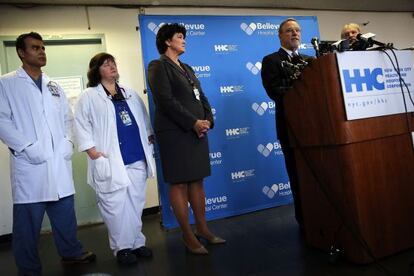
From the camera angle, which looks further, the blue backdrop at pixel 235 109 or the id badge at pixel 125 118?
the blue backdrop at pixel 235 109

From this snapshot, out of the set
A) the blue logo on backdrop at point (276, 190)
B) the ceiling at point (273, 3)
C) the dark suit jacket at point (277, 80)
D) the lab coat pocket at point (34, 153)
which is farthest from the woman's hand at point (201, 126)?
the ceiling at point (273, 3)

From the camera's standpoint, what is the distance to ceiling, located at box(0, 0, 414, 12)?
3496 mm

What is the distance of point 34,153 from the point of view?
6.81 feet

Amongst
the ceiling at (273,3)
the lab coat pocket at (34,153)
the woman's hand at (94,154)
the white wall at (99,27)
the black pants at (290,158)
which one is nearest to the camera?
the lab coat pocket at (34,153)

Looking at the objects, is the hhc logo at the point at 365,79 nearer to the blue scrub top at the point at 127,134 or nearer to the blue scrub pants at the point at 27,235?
the blue scrub top at the point at 127,134

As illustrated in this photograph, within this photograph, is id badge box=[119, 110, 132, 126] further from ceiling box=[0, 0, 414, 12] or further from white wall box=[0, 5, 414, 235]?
ceiling box=[0, 0, 414, 12]

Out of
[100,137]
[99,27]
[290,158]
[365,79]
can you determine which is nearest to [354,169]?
[365,79]

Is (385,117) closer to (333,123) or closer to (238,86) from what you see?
(333,123)

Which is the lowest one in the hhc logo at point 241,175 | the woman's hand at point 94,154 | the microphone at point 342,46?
the hhc logo at point 241,175

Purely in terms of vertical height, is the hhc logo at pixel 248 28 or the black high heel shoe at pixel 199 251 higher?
the hhc logo at pixel 248 28

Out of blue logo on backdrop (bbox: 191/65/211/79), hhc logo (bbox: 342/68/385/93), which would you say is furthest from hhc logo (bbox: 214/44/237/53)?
hhc logo (bbox: 342/68/385/93)

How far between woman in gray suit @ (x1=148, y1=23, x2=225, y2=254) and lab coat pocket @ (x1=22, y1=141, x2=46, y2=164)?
761mm

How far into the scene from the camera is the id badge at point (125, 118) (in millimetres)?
2287

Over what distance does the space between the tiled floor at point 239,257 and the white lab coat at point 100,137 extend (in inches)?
22.9
